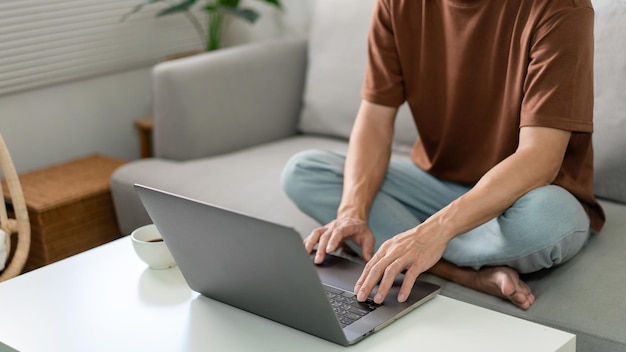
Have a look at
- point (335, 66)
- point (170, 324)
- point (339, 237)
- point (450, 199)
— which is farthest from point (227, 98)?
point (170, 324)

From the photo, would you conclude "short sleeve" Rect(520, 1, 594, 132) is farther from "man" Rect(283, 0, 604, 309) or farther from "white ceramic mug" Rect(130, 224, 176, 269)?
"white ceramic mug" Rect(130, 224, 176, 269)

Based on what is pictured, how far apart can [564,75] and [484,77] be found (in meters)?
0.23

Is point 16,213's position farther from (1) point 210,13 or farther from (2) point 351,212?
(1) point 210,13

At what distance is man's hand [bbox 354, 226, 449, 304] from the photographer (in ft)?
4.04

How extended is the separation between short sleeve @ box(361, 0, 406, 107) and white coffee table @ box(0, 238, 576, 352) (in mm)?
632

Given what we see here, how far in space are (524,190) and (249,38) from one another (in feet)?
6.05

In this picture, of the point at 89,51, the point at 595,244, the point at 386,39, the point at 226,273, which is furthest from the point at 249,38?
the point at 226,273

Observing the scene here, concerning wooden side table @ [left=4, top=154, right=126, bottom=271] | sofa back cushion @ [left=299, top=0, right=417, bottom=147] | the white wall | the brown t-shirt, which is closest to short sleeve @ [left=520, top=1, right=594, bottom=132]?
the brown t-shirt

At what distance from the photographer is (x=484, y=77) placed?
168 centimetres

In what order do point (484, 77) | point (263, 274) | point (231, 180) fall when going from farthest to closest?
point (231, 180) → point (484, 77) → point (263, 274)

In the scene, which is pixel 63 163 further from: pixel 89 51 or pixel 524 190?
pixel 524 190

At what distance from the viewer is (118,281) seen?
1.39 metres

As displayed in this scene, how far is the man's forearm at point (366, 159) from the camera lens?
1628 mm

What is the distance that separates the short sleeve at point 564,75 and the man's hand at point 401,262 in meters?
0.30
